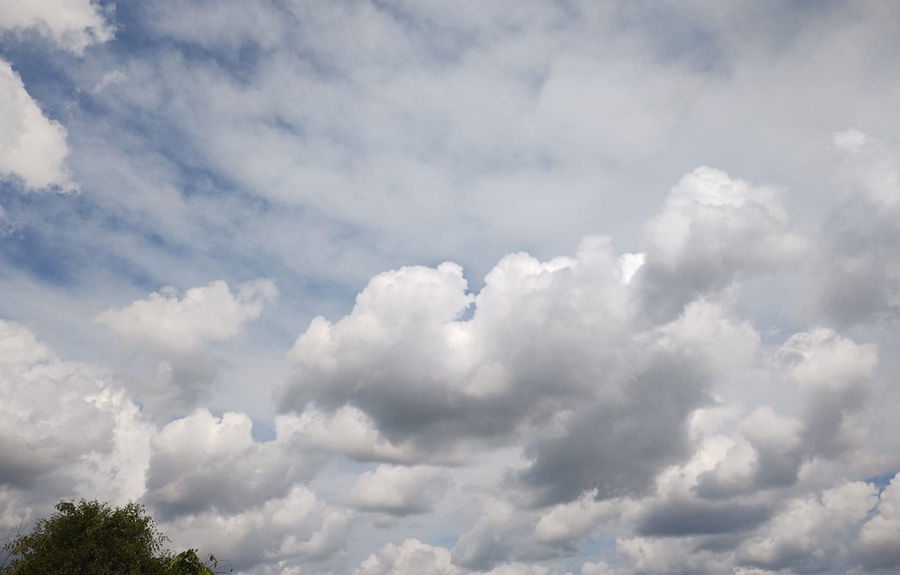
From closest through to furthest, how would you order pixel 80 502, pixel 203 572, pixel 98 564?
pixel 203 572, pixel 98 564, pixel 80 502

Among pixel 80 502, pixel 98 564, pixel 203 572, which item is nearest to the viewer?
pixel 203 572

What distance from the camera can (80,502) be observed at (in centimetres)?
8931

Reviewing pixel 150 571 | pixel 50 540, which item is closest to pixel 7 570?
pixel 50 540

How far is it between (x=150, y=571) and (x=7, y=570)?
1989 cm

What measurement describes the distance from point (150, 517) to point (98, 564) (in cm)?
1056

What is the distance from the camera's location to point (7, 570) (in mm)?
85938

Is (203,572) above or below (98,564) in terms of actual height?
below

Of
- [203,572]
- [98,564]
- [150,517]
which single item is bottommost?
[203,572]

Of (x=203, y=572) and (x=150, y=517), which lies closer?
(x=203, y=572)

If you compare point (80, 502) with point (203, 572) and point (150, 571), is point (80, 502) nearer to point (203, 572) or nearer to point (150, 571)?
point (150, 571)

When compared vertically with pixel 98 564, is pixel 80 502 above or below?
above

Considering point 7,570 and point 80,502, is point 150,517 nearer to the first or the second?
point 80,502

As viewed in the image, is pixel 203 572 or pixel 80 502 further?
pixel 80 502

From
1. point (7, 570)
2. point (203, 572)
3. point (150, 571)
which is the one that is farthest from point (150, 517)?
point (203, 572)
